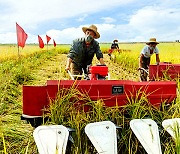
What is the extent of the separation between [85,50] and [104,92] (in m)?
2.18

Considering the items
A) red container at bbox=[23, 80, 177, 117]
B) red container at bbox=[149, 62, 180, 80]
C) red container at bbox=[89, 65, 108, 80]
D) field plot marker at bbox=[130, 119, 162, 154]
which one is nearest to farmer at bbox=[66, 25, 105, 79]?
red container at bbox=[149, 62, 180, 80]

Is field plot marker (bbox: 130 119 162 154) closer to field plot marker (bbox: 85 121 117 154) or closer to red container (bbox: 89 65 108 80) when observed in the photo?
field plot marker (bbox: 85 121 117 154)

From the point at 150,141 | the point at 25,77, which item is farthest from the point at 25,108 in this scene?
the point at 25,77

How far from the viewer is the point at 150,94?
3.75 meters

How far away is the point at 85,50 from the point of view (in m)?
5.75

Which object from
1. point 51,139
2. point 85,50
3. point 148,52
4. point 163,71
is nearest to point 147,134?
point 51,139

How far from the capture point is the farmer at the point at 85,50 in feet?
17.9

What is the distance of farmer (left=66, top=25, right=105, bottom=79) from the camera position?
545 centimetres

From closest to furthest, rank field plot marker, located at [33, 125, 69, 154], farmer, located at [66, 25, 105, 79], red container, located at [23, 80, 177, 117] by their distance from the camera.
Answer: field plot marker, located at [33, 125, 69, 154] < red container, located at [23, 80, 177, 117] < farmer, located at [66, 25, 105, 79]

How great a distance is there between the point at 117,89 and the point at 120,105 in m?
0.17

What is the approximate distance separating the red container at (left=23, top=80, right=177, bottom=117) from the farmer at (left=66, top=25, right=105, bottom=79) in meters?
1.81

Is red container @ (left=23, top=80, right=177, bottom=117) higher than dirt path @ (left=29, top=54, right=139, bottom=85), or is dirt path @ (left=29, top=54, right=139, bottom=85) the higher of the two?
red container @ (left=23, top=80, right=177, bottom=117)

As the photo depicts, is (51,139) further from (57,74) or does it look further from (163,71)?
(57,74)

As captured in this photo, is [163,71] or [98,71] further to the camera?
[163,71]
